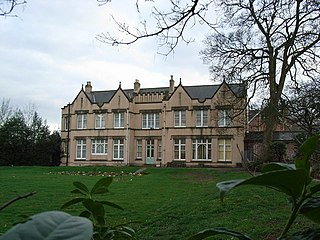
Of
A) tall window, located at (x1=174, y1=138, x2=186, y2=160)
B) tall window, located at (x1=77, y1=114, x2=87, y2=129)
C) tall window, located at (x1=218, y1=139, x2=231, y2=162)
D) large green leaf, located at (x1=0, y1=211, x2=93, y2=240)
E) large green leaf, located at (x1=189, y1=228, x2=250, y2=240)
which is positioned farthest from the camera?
tall window, located at (x1=77, y1=114, x2=87, y2=129)

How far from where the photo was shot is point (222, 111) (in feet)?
112

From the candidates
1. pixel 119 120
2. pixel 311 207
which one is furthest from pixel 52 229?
pixel 119 120

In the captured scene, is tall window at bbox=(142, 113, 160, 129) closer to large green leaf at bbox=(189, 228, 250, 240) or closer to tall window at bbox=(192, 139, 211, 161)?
tall window at bbox=(192, 139, 211, 161)

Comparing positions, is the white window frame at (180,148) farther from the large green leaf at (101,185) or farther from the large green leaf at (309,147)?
the large green leaf at (309,147)

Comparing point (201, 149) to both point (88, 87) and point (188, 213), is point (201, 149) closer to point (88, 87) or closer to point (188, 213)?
point (88, 87)

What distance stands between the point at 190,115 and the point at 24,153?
17.3m

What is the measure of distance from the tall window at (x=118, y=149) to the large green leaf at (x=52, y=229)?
123 ft

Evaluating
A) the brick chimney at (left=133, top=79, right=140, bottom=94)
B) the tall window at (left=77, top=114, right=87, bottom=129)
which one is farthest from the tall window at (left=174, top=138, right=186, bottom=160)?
the tall window at (left=77, top=114, right=87, bottom=129)

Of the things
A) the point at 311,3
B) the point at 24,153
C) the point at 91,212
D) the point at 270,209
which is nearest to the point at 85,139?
the point at 24,153

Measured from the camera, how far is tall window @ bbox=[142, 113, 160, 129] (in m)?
37.8

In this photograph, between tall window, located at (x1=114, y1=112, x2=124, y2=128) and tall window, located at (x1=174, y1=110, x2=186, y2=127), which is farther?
tall window, located at (x1=114, y1=112, x2=124, y2=128)

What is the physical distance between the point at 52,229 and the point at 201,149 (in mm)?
35081

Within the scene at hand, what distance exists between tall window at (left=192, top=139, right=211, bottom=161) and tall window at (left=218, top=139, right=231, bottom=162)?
0.96 m

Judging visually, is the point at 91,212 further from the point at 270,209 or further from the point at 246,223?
the point at 270,209
